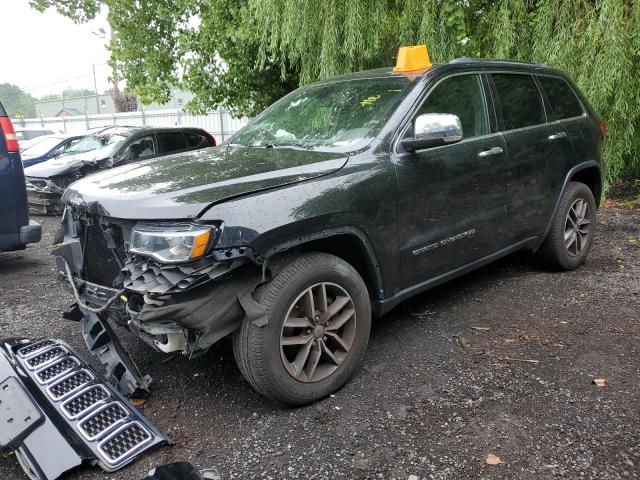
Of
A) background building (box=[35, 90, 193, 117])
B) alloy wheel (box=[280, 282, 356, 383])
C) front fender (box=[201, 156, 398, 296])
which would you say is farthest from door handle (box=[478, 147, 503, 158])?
background building (box=[35, 90, 193, 117])

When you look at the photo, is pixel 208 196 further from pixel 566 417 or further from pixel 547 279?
pixel 547 279

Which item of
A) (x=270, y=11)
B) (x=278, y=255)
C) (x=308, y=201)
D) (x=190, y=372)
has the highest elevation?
(x=270, y=11)

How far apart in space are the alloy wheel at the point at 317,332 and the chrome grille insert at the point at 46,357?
1.31 m

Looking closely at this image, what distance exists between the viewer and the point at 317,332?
2.84 meters

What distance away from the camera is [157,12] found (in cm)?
1109

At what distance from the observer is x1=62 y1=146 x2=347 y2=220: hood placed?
2.51 metres

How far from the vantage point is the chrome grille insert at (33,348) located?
9.66 ft

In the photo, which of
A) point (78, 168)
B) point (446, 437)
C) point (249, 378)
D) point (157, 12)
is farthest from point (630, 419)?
point (157, 12)

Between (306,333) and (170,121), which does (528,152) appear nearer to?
(306,333)

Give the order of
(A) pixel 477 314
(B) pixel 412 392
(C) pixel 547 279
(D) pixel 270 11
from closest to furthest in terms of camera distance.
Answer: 1. (B) pixel 412 392
2. (A) pixel 477 314
3. (C) pixel 547 279
4. (D) pixel 270 11

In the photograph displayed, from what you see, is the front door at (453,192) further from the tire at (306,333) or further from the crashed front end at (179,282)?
the crashed front end at (179,282)

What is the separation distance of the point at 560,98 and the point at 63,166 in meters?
7.85

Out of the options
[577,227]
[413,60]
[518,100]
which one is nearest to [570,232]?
[577,227]

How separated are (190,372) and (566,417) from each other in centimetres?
217
